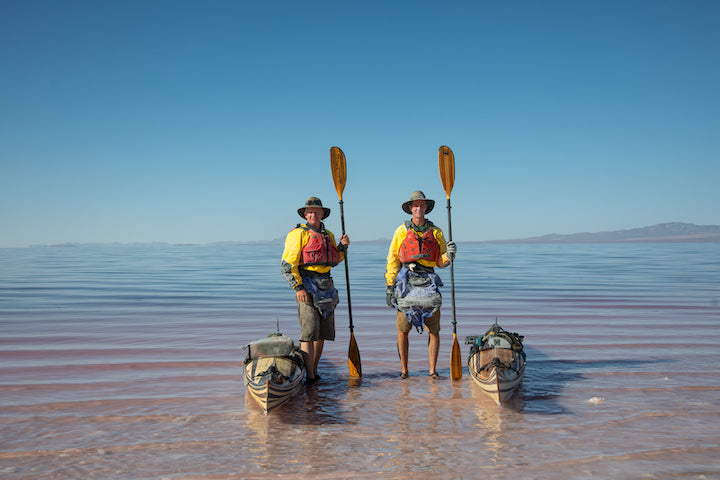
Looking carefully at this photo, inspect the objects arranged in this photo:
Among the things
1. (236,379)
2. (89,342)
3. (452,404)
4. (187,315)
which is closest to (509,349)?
(452,404)

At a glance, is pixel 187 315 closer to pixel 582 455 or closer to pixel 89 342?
pixel 89 342

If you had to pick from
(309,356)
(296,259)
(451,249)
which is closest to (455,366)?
(451,249)

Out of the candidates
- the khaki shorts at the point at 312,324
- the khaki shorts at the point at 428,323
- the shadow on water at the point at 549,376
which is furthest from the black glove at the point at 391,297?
the shadow on water at the point at 549,376

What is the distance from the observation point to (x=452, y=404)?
6.04 metres

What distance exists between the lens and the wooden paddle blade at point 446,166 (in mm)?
8219

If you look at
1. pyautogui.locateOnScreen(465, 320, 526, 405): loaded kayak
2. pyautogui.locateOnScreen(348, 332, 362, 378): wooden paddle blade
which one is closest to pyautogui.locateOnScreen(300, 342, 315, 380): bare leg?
pyautogui.locateOnScreen(348, 332, 362, 378): wooden paddle blade

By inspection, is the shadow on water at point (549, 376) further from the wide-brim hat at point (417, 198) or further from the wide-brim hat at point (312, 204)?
the wide-brim hat at point (312, 204)

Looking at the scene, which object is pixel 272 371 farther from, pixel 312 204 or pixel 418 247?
pixel 418 247

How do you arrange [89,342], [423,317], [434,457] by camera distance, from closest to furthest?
[434,457]
[423,317]
[89,342]

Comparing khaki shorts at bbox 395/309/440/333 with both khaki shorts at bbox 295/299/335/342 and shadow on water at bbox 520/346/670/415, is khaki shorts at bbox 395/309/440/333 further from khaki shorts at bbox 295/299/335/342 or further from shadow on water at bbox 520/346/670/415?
shadow on water at bbox 520/346/670/415

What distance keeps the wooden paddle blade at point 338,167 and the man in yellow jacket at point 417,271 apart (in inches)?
57.8

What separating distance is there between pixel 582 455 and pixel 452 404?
180 cm

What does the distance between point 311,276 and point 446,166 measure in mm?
3268

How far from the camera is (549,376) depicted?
7465 mm
